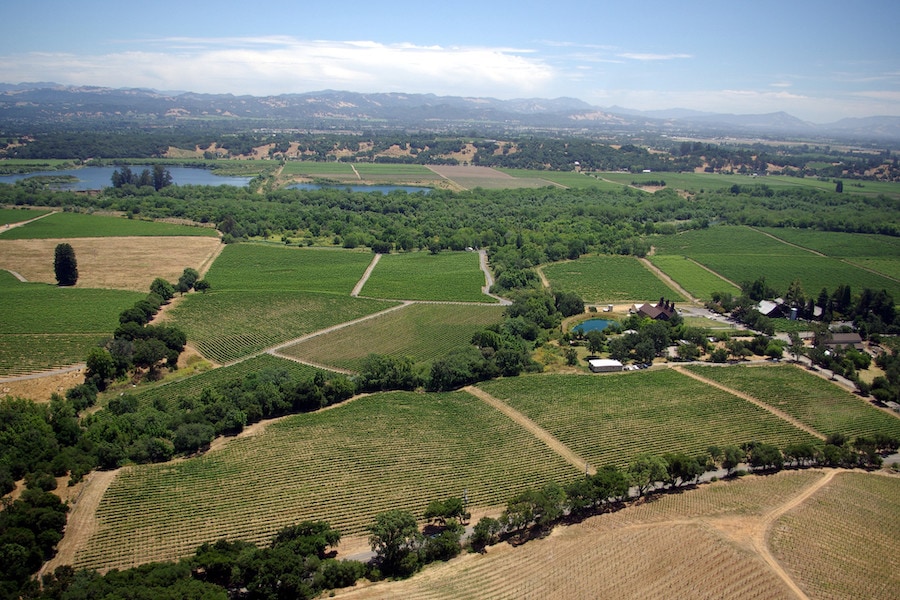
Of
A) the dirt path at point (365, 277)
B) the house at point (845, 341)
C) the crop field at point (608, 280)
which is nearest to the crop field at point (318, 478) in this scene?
the dirt path at point (365, 277)

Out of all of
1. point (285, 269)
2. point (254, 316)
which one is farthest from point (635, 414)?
point (285, 269)

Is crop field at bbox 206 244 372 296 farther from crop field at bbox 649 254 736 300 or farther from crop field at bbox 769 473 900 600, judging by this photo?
crop field at bbox 769 473 900 600

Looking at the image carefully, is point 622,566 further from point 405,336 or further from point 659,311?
point 659,311

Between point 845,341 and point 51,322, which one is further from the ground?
point 845,341

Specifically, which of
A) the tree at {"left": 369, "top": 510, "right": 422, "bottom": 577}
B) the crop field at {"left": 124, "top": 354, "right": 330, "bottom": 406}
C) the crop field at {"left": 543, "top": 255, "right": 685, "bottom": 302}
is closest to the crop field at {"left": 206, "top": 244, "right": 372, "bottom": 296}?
the crop field at {"left": 124, "top": 354, "right": 330, "bottom": 406}

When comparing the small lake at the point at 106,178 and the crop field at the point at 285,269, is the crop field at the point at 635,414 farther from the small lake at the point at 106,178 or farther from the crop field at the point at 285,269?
the small lake at the point at 106,178

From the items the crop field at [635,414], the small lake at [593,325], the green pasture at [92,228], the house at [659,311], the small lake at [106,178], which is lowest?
the crop field at [635,414]
